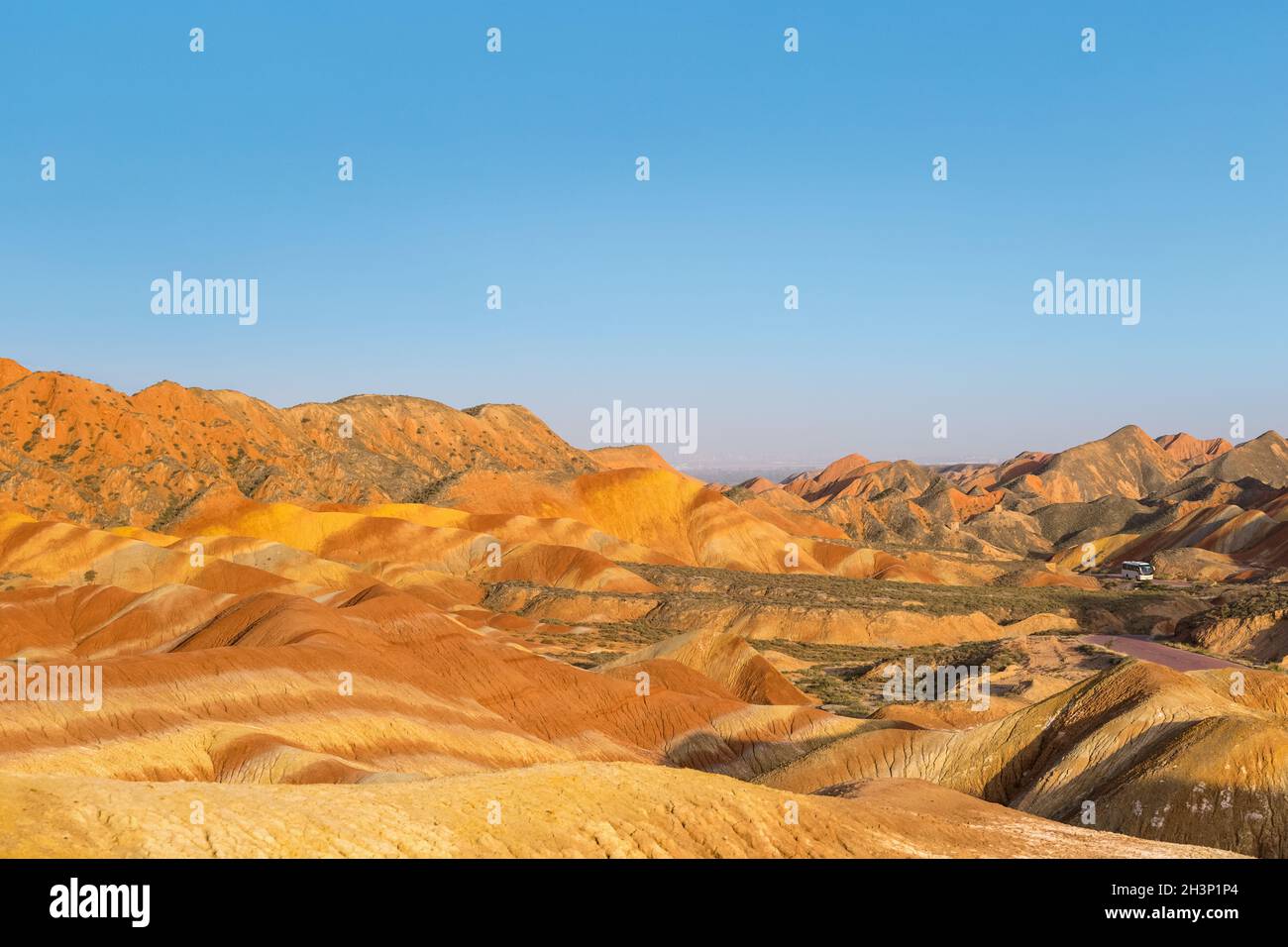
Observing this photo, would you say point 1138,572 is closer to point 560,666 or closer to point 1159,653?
point 1159,653

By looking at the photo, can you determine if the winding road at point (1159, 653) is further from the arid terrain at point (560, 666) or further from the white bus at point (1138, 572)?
the white bus at point (1138, 572)

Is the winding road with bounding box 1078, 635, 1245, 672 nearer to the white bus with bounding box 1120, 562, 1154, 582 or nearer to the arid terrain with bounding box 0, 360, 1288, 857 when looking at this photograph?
the arid terrain with bounding box 0, 360, 1288, 857

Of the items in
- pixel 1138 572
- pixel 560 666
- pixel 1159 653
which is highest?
pixel 560 666

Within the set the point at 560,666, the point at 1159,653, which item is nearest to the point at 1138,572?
the point at 1159,653

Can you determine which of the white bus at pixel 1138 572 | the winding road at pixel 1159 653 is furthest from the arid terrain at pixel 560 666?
the white bus at pixel 1138 572

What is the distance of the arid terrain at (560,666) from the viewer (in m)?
18.7

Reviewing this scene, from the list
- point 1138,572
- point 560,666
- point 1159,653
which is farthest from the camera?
point 1138,572

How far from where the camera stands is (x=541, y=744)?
43.1m

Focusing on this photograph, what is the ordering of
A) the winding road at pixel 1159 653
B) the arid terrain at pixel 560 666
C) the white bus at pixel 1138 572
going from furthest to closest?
1. the white bus at pixel 1138 572
2. the winding road at pixel 1159 653
3. the arid terrain at pixel 560 666

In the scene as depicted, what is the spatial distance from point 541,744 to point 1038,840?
2429 centimetres

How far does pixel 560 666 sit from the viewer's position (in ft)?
176

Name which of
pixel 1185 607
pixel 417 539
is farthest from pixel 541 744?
pixel 1185 607

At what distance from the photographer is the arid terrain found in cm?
1869
